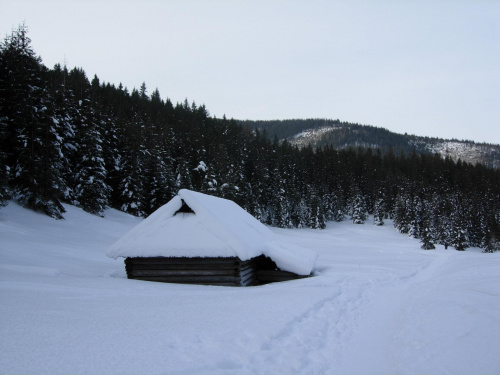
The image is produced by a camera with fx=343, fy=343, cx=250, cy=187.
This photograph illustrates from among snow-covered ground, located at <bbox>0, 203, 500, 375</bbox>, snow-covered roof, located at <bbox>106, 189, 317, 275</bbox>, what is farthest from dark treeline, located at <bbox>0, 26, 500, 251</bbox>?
snow-covered ground, located at <bbox>0, 203, 500, 375</bbox>

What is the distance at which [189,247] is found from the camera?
13930 mm

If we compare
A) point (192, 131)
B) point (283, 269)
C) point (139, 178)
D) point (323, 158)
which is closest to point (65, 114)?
point (139, 178)

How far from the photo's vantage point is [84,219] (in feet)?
101

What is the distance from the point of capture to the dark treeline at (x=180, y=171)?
27234 mm

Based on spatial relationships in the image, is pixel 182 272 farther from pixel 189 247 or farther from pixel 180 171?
pixel 180 171

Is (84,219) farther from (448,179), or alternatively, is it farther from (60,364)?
(448,179)

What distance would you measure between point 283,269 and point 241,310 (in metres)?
7.78

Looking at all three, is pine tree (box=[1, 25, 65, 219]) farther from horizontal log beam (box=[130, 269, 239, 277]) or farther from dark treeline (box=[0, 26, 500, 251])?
horizontal log beam (box=[130, 269, 239, 277])

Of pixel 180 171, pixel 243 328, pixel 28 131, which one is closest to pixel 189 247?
pixel 243 328

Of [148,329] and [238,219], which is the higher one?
[238,219]

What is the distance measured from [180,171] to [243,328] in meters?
49.2

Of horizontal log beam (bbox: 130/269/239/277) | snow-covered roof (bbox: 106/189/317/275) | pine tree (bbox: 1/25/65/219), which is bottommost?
horizontal log beam (bbox: 130/269/239/277)

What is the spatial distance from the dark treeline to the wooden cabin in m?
13.7

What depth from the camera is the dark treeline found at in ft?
89.4
